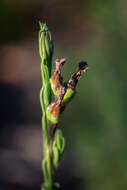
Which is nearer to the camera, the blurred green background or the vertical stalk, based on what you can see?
the vertical stalk

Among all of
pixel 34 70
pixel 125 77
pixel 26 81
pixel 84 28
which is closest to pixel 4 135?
pixel 26 81

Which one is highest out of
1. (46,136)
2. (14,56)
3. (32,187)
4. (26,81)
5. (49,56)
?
(14,56)

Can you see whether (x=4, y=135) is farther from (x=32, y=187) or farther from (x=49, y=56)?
(x=49, y=56)

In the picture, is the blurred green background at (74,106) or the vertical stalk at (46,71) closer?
the vertical stalk at (46,71)

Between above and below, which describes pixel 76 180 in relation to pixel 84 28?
below

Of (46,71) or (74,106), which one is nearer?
(46,71)

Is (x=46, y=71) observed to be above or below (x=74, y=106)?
below

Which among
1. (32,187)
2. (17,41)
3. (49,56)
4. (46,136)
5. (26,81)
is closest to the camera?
(49,56)

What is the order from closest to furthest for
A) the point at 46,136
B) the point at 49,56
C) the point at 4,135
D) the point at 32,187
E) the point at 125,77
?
the point at 49,56
the point at 46,136
the point at 125,77
the point at 32,187
the point at 4,135
